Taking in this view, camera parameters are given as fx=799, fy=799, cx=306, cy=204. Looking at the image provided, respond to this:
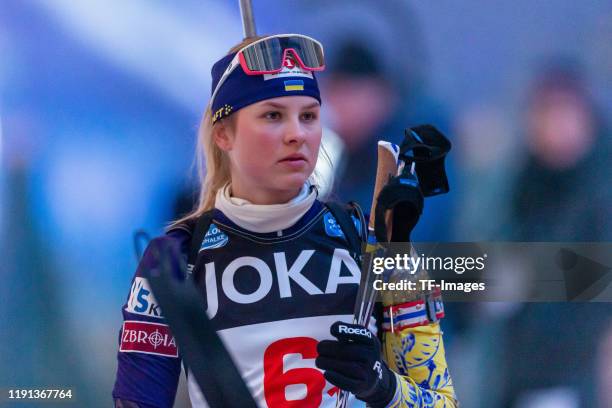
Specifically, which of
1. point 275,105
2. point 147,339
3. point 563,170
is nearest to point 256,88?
point 275,105

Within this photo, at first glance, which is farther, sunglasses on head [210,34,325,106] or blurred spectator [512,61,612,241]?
blurred spectator [512,61,612,241]

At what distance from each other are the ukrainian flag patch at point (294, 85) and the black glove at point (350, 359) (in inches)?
17.0

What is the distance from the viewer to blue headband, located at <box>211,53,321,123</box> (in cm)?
138

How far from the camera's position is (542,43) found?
2059 mm

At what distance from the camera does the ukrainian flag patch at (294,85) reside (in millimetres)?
1379

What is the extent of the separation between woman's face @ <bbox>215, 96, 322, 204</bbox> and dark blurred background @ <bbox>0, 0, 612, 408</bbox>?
2.12 feet

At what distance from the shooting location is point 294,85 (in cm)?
138

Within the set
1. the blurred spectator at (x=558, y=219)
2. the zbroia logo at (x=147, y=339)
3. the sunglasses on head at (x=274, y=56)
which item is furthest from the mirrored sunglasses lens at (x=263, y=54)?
the blurred spectator at (x=558, y=219)

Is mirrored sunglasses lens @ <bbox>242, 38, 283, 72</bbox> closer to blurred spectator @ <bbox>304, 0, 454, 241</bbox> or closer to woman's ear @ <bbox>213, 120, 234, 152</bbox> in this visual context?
woman's ear @ <bbox>213, 120, 234, 152</bbox>

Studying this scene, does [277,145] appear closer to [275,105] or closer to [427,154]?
[275,105]

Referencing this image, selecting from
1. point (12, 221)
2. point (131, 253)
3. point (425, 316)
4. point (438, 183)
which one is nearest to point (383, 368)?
point (425, 316)

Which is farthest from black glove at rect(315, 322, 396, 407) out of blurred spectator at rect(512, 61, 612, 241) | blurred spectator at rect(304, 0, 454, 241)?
blurred spectator at rect(512, 61, 612, 241)

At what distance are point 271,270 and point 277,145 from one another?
221mm

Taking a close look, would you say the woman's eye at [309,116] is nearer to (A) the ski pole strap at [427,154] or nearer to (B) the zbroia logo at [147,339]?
(A) the ski pole strap at [427,154]
